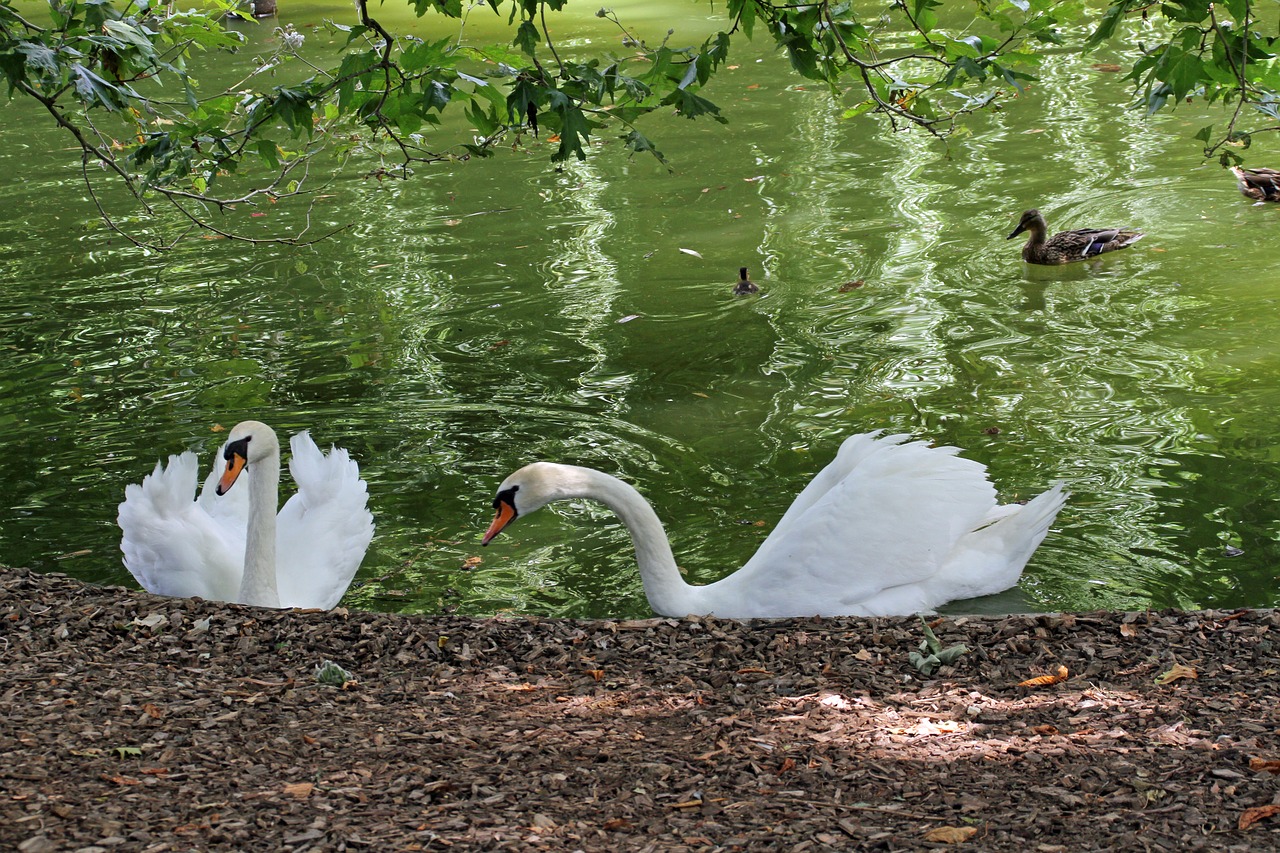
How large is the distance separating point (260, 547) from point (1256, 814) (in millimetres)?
4348

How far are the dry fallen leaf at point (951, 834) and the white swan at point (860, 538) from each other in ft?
7.96

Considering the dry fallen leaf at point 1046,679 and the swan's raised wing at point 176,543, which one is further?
the swan's raised wing at point 176,543

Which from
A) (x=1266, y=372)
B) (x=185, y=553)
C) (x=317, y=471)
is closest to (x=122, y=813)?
(x=185, y=553)

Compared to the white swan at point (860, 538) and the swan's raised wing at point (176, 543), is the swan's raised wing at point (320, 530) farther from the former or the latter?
the white swan at point (860, 538)

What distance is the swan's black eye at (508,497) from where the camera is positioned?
19.5 ft

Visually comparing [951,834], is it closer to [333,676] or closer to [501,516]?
[333,676]

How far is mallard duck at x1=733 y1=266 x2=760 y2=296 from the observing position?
34.3 ft

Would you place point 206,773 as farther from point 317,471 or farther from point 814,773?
point 317,471

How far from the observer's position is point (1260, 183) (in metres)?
11.3

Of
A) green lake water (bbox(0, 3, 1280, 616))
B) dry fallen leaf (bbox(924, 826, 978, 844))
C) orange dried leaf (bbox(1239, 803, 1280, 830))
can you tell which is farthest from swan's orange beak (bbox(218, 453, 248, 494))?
orange dried leaf (bbox(1239, 803, 1280, 830))

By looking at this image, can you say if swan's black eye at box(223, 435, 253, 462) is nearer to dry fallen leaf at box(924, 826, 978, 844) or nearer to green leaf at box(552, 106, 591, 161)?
green leaf at box(552, 106, 591, 161)

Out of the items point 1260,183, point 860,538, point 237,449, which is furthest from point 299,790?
point 1260,183

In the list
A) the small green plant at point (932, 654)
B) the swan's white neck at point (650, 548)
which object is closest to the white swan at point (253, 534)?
the swan's white neck at point (650, 548)

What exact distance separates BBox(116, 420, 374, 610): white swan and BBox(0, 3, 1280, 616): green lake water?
342 mm
